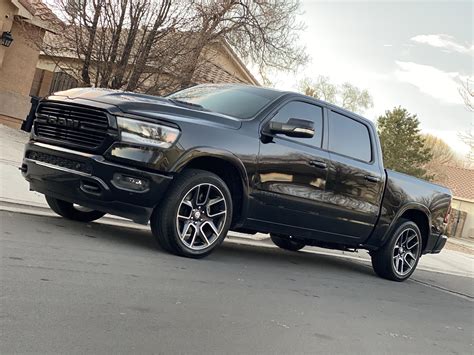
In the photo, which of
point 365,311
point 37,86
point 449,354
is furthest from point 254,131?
point 37,86

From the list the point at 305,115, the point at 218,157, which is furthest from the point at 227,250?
the point at 218,157

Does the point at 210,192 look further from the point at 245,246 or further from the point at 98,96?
the point at 245,246

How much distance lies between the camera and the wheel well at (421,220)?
8133mm

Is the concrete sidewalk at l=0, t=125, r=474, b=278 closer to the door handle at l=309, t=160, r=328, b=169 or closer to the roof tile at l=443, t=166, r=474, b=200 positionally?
the door handle at l=309, t=160, r=328, b=169

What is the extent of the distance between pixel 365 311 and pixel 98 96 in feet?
10.7

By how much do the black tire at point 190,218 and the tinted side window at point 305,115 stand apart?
1126 millimetres

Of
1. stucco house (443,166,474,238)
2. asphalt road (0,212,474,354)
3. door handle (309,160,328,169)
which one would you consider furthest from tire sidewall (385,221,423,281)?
stucco house (443,166,474,238)

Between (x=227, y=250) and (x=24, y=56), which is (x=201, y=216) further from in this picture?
(x=24, y=56)

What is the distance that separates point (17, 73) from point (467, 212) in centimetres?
3265

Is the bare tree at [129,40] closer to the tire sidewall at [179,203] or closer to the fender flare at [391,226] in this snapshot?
the fender flare at [391,226]

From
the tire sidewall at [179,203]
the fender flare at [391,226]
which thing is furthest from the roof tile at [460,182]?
the tire sidewall at [179,203]

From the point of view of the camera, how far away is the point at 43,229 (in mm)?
5734

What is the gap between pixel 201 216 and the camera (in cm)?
566

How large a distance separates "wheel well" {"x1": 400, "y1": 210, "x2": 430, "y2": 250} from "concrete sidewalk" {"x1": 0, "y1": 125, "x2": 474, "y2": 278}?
2016 millimetres
